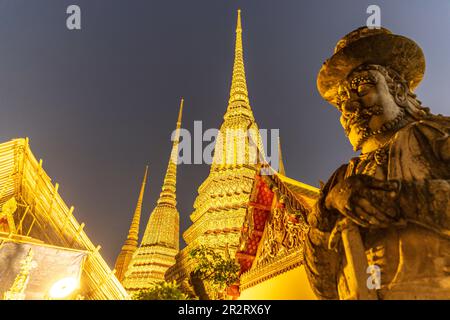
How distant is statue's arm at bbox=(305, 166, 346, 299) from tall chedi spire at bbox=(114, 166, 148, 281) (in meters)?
26.8

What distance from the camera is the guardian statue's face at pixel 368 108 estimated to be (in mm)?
2408

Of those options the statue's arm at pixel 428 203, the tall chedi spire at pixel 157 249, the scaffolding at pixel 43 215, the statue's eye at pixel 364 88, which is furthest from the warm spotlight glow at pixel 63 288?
the tall chedi spire at pixel 157 249

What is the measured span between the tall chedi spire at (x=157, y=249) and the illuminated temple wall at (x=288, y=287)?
12.8m

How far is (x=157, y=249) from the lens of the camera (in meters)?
20.4

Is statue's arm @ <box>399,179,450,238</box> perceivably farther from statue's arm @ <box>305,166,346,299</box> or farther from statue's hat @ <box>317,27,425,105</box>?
statue's hat @ <box>317,27,425,105</box>

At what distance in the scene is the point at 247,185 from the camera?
17391mm

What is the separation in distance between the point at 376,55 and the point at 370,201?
1.42 metres

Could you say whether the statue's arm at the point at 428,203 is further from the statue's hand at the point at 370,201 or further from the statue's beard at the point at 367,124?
the statue's beard at the point at 367,124

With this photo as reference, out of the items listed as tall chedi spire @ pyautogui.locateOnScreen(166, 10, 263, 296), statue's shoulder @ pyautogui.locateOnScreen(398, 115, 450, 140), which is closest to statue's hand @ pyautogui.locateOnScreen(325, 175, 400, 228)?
statue's shoulder @ pyautogui.locateOnScreen(398, 115, 450, 140)

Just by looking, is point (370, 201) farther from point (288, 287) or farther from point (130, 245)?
point (130, 245)

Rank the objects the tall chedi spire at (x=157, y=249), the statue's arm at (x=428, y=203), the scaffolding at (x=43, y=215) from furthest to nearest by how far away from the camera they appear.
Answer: the tall chedi spire at (x=157, y=249) → the scaffolding at (x=43, y=215) → the statue's arm at (x=428, y=203)

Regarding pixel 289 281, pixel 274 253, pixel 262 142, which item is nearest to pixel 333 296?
pixel 289 281

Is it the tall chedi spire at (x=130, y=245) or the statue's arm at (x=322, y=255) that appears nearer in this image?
the statue's arm at (x=322, y=255)
